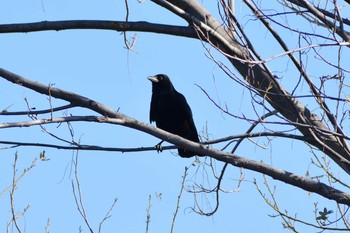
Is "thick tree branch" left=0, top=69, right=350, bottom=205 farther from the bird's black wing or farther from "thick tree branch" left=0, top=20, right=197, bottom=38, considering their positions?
the bird's black wing

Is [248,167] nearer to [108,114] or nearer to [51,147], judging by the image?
[108,114]

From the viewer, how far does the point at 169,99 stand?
888 cm

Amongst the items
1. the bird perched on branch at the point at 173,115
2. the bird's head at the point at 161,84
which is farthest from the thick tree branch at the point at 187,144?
the bird's head at the point at 161,84

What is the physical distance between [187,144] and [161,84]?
456 centimetres

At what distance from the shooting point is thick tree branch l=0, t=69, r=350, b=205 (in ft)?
14.7

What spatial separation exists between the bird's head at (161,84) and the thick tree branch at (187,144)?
433 centimetres

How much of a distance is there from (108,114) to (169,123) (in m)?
3.97

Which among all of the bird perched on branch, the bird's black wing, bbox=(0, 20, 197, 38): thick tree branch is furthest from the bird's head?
bbox=(0, 20, 197, 38): thick tree branch

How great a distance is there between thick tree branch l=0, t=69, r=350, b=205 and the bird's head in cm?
433

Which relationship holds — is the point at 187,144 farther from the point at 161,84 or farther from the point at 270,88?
the point at 161,84

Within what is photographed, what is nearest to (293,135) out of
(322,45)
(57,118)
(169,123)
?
(322,45)

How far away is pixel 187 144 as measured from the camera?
15.4 feet

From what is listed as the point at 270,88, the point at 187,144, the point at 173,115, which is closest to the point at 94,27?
the point at 187,144

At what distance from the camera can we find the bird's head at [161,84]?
916cm
